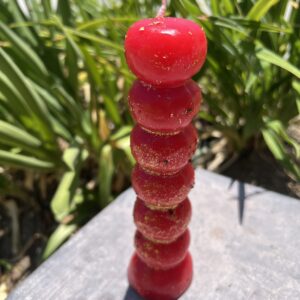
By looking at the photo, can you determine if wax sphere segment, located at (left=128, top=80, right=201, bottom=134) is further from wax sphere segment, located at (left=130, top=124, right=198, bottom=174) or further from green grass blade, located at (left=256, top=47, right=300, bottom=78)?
green grass blade, located at (left=256, top=47, right=300, bottom=78)

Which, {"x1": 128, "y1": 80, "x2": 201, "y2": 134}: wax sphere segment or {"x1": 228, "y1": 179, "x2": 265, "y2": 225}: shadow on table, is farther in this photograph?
{"x1": 228, "y1": 179, "x2": 265, "y2": 225}: shadow on table

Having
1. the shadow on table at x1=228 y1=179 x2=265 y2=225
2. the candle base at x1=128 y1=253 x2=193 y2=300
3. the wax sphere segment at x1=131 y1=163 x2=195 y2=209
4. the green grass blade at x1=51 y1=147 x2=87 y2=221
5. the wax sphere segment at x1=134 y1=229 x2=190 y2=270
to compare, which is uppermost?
the wax sphere segment at x1=131 y1=163 x2=195 y2=209

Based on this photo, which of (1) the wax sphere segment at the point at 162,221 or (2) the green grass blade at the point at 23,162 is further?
(2) the green grass blade at the point at 23,162

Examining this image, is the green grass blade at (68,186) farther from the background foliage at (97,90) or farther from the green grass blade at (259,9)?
the green grass blade at (259,9)

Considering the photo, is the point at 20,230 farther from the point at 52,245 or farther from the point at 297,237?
the point at 297,237

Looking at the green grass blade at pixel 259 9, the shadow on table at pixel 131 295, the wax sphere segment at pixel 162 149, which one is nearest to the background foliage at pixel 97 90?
the green grass blade at pixel 259 9

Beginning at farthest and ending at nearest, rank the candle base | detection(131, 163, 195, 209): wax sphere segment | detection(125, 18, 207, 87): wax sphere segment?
the candle base
detection(131, 163, 195, 209): wax sphere segment
detection(125, 18, 207, 87): wax sphere segment

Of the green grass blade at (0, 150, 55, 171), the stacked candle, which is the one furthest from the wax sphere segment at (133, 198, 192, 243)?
the green grass blade at (0, 150, 55, 171)

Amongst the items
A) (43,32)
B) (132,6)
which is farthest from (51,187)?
(132,6)
